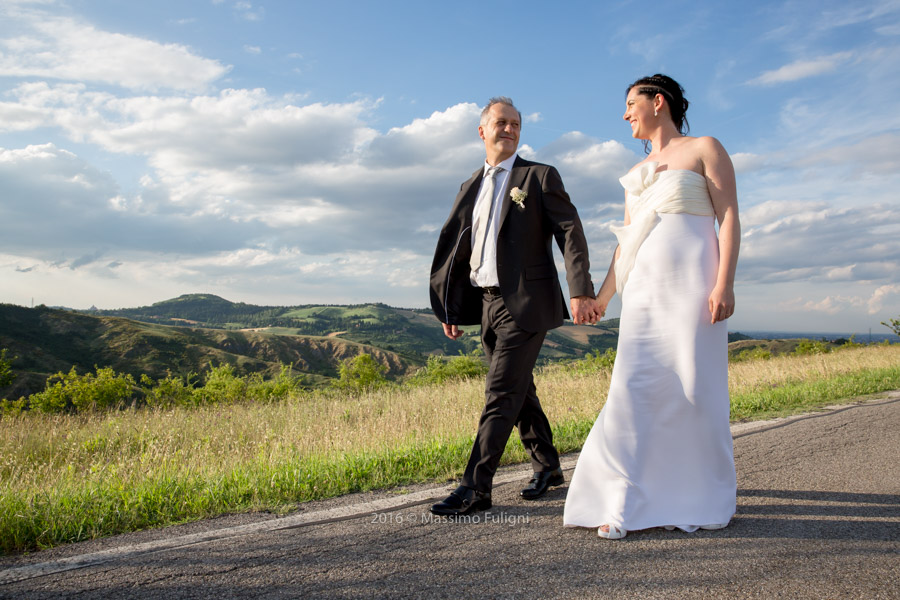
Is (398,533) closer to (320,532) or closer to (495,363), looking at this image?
(320,532)

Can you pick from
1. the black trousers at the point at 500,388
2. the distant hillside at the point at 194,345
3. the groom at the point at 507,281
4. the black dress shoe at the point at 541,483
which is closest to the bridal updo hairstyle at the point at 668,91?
the groom at the point at 507,281

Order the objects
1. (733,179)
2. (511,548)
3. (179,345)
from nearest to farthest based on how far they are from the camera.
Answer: (511,548)
(733,179)
(179,345)

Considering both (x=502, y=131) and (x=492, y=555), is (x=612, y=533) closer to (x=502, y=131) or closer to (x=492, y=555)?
(x=492, y=555)

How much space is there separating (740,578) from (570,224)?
209cm

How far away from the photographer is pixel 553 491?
3.81 meters

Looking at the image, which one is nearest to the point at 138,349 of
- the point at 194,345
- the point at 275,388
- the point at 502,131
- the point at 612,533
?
the point at 194,345

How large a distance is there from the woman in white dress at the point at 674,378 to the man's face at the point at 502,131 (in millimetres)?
1010

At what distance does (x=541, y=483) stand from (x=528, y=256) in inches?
58.2

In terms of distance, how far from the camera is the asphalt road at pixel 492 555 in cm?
Answer: 233

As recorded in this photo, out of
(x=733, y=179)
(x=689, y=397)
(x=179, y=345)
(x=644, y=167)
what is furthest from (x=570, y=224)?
(x=179, y=345)

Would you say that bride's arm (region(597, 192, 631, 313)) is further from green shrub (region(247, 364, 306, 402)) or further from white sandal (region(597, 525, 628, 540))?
green shrub (region(247, 364, 306, 402))

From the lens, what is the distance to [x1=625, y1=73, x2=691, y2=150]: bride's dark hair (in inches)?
141

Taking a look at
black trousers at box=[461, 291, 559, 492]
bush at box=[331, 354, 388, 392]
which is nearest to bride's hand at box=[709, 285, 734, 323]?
black trousers at box=[461, 291, 559, 492]

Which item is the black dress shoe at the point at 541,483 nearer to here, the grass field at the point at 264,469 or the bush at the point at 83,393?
the grass field at the point at 264,469
